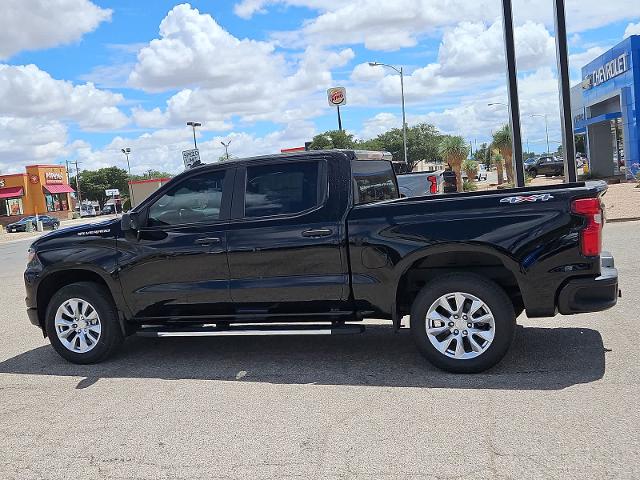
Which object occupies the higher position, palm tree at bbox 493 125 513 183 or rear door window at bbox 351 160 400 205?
palm tree at bbox 493 125 513 183

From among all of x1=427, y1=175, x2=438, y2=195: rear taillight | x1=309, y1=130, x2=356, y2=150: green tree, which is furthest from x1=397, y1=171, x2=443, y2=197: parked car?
x1=309, y1=130, x2=356, y2=150: green tree

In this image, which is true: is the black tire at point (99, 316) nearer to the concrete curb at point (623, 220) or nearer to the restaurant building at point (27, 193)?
the concrete curb at point (623, 220)

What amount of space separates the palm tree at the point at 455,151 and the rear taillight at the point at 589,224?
130 ft

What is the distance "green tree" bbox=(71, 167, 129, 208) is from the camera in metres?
109

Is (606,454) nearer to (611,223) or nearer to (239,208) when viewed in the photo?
(239,208)

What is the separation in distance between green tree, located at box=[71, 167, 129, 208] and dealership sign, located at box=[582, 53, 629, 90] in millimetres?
81448

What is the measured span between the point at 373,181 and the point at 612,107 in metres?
38.5

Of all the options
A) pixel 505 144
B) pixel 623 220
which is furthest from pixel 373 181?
pixel 505 144

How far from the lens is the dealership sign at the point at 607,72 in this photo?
3512cm

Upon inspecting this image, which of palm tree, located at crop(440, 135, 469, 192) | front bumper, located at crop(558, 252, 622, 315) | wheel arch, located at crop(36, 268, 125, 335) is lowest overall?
front bumper, located at crop(558, 252, 622, 315)

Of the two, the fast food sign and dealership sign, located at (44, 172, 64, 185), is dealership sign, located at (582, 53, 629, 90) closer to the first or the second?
the fast food sign

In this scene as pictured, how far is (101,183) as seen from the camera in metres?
109

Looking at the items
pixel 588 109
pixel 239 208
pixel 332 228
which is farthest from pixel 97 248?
pixel 588 109

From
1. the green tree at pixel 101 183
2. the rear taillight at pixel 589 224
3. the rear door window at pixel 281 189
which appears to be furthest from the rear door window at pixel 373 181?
the green tree at pixel 101 183
